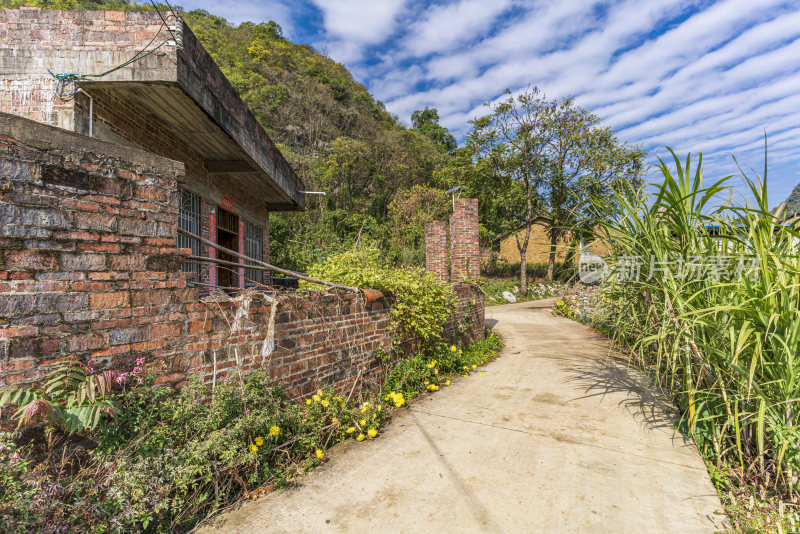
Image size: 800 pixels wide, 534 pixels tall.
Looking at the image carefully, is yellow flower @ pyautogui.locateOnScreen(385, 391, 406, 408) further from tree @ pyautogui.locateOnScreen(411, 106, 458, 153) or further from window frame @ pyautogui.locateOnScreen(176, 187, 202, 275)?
tree @ pyautogui.locateOnScreen(411, 106, 458, 153)

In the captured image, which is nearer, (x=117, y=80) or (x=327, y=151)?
(x=117, y=80)

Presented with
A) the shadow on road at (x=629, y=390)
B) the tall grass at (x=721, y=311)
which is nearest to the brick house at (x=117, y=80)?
the tall grass at (x=721, y=311)

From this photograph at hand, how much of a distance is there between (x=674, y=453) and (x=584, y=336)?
5746 millimetres

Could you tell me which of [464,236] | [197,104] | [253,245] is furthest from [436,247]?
[197,104]

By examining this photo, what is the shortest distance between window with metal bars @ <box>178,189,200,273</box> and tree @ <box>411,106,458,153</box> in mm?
31749

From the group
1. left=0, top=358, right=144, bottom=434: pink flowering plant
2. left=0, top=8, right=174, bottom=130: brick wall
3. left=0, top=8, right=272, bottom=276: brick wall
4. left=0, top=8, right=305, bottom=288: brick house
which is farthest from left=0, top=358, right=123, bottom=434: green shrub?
left=0, top=8, right=174, bottom=130: brick wall

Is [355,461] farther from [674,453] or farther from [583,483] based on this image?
[674,453]

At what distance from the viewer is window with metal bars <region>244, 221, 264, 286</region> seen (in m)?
8.21

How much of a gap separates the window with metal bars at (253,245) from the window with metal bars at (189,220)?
2157 mm

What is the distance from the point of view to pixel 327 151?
78.5 feet

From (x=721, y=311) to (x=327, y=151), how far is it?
23.6 meters

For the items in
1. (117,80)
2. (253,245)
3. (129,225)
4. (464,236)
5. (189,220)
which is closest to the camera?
(129,225)

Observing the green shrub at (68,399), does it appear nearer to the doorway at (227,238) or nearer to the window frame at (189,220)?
the window frame at (189,220)

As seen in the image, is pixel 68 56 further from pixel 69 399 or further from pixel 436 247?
pixel 436 247
